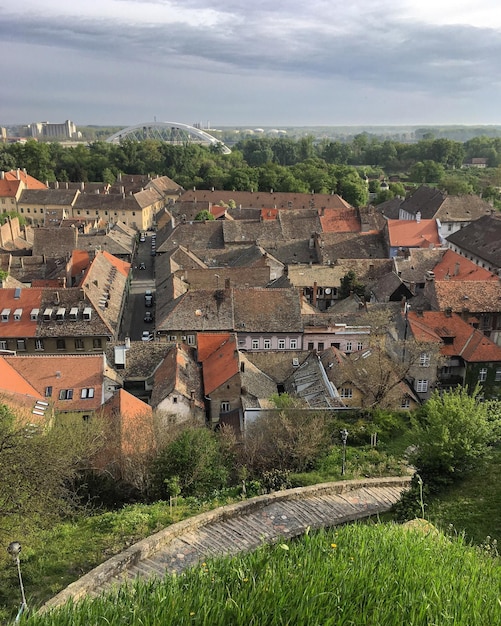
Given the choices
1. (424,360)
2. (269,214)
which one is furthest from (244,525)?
(269,214)

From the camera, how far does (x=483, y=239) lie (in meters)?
70.3

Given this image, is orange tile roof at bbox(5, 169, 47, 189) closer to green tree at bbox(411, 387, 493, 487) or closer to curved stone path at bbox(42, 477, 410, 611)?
curved stone path at bbox(42, 477, 410, 611)

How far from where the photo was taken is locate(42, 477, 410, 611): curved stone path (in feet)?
50.6

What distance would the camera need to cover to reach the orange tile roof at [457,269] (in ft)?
177

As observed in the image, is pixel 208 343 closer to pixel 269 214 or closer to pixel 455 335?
pixel 455 335

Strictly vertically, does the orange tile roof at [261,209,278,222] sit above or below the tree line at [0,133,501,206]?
below

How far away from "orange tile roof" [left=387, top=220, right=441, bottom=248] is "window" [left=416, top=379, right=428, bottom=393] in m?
33.1

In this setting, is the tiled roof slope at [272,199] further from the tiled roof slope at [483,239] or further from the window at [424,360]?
the window at [424,360]

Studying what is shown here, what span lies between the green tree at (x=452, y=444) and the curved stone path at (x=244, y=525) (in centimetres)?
207

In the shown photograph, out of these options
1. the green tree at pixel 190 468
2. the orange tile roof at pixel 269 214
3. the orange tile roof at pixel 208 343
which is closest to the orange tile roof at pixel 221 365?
the orange tile roof at pixel 208 343

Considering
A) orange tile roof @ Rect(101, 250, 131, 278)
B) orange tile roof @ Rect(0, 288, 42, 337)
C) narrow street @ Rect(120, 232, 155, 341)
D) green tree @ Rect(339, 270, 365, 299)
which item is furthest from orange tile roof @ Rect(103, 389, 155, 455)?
orange tile roof @ Rect(101, 250, 131, 278)

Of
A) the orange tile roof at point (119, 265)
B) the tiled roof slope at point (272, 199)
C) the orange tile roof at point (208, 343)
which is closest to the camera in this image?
the orange tile roof at point (208, 343)

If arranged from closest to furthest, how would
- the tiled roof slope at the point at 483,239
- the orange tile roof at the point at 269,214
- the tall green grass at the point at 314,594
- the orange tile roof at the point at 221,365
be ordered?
1. the tall green grass at the point at 314,594
2. the orange tile roof at the point at 221,365
3. the tiled roof slope at the point at 483,239
4. the orange tile roof at the point at 269,214

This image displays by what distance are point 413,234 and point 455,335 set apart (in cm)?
3357
